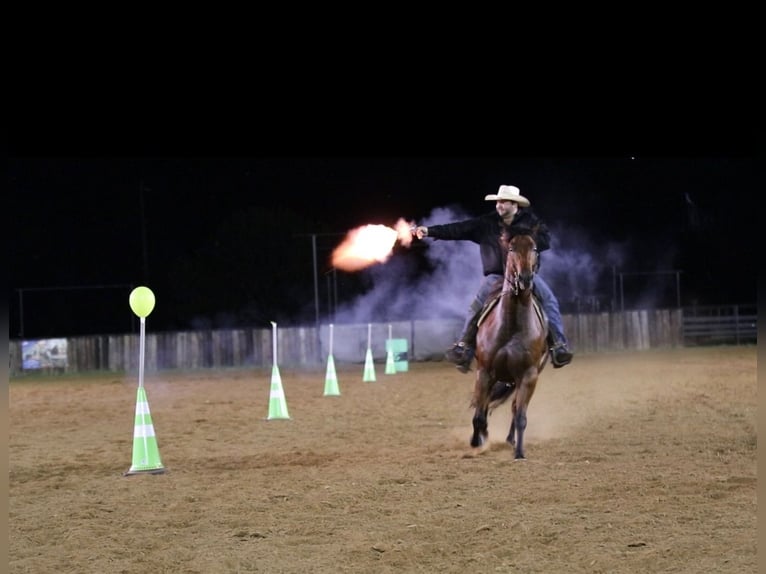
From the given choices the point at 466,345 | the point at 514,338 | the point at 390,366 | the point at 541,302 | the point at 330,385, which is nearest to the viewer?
the point at 514,338

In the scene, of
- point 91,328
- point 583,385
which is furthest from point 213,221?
point 583,385

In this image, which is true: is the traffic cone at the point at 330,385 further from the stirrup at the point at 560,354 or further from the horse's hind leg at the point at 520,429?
the horse's hind leg at the point at 520,429

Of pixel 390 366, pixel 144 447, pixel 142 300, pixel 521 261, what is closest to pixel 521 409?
pixel 521 261

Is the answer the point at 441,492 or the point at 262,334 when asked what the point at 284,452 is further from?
the point at 262,334

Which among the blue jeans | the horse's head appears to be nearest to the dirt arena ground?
the blue jeans

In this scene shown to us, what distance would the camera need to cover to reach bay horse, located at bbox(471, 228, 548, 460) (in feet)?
34.1

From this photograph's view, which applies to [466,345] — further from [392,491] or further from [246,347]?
[246,347]

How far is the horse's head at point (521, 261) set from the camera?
1030cm

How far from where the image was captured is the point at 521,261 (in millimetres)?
10320

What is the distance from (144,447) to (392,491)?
10.6 ft

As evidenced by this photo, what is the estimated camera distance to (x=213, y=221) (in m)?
53.3

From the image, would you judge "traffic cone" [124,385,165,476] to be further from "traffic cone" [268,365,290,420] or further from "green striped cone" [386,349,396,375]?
"green striped cone" [386,349,396,375]

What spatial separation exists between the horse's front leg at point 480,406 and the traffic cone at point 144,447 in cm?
374

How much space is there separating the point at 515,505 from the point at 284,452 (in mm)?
4467
